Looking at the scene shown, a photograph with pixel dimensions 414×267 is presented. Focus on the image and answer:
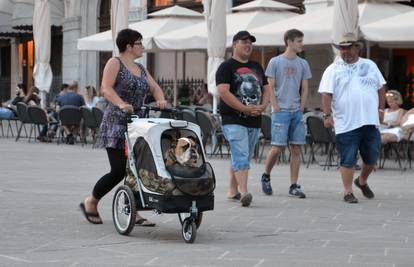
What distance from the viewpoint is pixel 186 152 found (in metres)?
7.60

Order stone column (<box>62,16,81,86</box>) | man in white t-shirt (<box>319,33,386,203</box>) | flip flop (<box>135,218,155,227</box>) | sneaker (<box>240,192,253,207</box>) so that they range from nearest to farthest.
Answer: flip flop (<box>135,218,155,227</box>) → sneaker (<box>240,192,253,207</box>) → man in white t-shirt (<box>319,33,386,203</box>) → stone column (<box>62,16,81,86</box>)

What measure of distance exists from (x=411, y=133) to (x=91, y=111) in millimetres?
7128

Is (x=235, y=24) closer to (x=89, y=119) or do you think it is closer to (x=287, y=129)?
(x=89, y=119)

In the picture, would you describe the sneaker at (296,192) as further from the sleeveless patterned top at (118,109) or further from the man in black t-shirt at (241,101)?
the sleeveless patterned top at (118,109)

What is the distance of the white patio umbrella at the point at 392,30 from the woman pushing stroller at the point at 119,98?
24.1 ft

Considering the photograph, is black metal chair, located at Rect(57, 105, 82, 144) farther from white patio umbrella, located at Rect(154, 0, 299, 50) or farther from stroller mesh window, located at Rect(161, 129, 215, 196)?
stroller mesh window, located at Rect(161, 129, 215, 196)

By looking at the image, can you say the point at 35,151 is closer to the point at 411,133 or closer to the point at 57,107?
the point at 57,107

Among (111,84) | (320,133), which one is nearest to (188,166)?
(111,84)

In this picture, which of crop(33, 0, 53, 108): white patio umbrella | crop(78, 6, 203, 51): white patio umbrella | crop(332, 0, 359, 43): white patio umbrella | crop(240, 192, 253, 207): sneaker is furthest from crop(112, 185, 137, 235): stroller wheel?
crop(33, 0, 53, 108): white patio umbrella

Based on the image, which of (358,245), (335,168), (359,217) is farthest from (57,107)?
(358,245)

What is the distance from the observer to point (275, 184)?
12289 mm

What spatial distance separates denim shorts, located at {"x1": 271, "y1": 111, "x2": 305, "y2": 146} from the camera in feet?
35.7

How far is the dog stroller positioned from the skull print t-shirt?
215 centimetres

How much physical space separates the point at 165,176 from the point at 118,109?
1.02 metres
